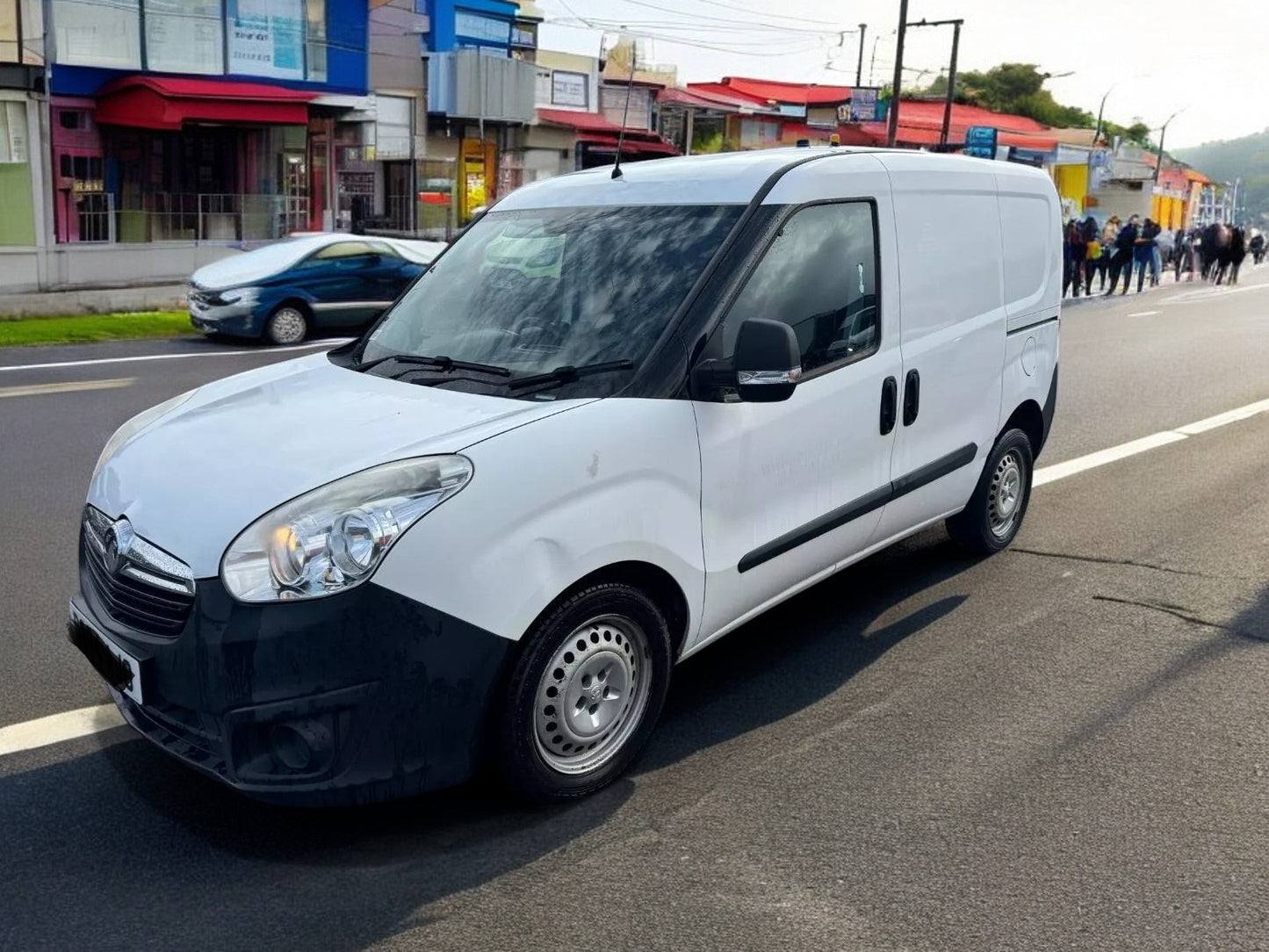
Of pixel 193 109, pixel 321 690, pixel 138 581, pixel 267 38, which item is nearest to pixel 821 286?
pixel 321 690

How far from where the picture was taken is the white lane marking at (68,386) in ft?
38.3

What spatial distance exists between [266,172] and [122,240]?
6125 millimetres

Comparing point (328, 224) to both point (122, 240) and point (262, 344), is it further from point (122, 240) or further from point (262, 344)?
point (262, 344)

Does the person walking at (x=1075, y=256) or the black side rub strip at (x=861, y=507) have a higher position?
the person walking at (x=1075, y=256)

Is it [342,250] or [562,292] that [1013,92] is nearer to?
[342,250]

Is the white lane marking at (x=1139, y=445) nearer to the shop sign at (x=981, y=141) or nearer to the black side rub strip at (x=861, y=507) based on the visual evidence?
the black side rub strip at (x=861, y=507)

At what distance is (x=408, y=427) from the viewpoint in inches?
145

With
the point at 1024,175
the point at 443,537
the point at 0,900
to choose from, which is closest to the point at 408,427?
the point at 443,537

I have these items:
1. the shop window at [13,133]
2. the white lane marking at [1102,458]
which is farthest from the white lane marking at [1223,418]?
the shop window at [13,133]

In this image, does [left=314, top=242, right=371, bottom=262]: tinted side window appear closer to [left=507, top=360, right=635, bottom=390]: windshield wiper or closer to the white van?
the white van

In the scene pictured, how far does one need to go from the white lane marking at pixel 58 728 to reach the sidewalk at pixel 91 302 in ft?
53.4

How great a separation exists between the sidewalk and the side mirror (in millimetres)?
17494

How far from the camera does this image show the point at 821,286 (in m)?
4.60

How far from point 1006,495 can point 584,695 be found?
3.35 m
